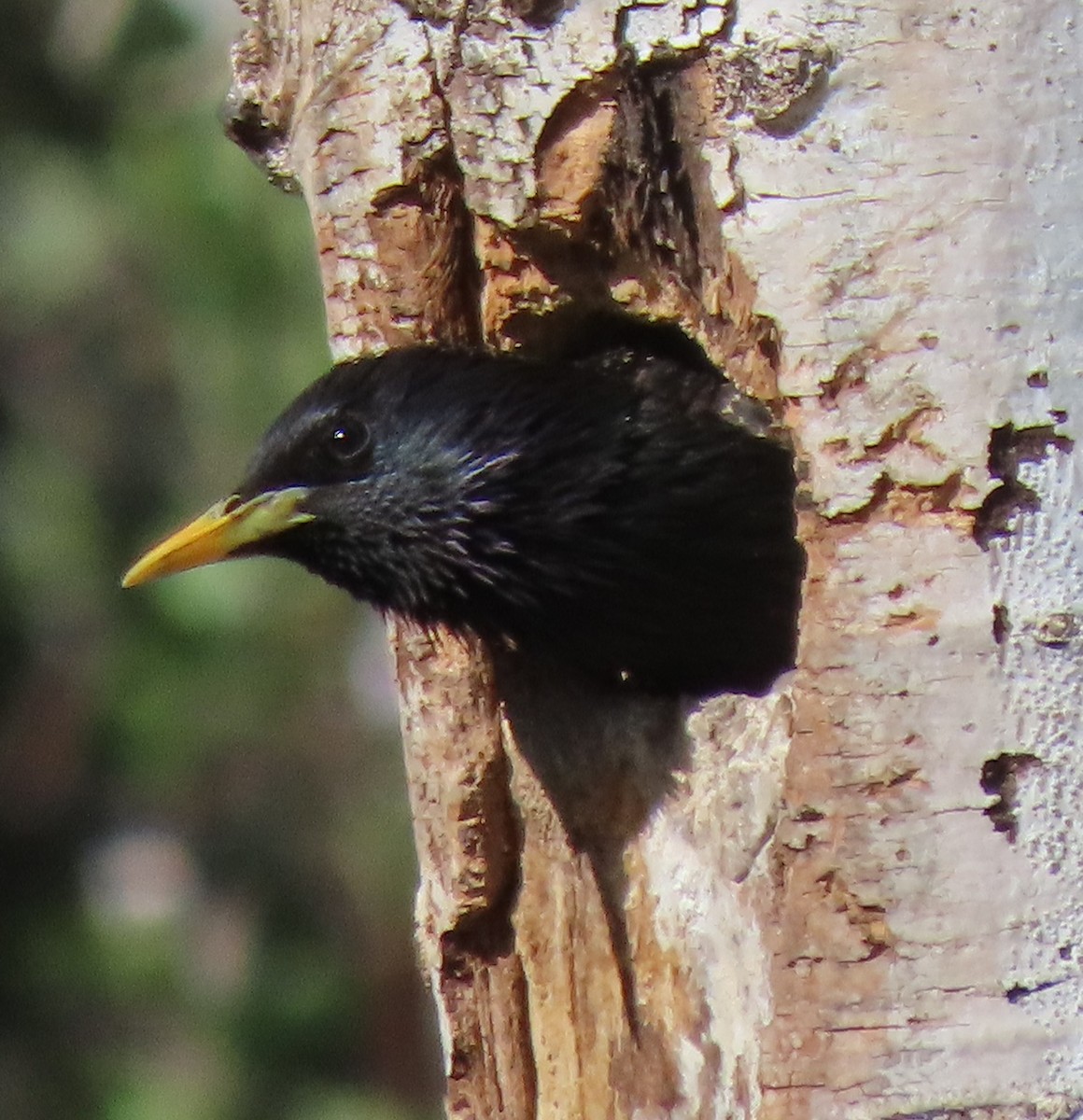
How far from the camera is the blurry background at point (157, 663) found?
4.86 m

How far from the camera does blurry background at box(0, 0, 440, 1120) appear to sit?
4.86m

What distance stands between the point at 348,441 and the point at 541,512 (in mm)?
294

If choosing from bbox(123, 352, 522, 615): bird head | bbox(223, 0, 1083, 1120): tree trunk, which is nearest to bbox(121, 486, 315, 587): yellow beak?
→ bbox(123, 352, 522, 615): bird head

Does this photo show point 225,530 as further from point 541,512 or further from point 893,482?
point 893,482

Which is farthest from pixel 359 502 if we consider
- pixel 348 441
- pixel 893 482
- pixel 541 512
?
pixel 893 482

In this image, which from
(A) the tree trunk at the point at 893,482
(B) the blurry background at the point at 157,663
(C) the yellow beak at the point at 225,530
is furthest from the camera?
(B) the blurry background at the point at 157,663

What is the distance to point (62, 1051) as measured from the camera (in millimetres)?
5227

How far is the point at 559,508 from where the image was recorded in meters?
3.02

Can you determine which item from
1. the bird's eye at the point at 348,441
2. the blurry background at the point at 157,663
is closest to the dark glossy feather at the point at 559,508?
the bird's eye at the point at 348,441

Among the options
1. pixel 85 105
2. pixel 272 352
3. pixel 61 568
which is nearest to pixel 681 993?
pixel 272 352

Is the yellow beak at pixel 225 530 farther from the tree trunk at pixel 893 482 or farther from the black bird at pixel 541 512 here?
the tree trunk at pixel 893 482

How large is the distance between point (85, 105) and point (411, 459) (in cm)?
265

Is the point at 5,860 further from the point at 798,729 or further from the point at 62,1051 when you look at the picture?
the point at 798,729

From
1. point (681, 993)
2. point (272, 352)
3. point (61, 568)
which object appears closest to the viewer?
point (681, 993)
